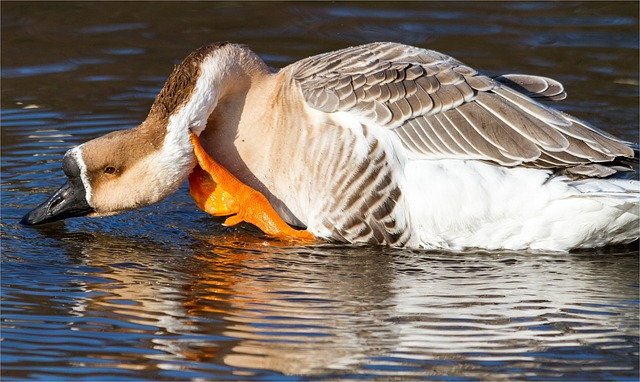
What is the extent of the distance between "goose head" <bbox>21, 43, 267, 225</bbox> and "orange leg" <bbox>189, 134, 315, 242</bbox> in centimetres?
20

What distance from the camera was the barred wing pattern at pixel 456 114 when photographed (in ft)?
26.7

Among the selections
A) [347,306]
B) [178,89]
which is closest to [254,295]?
[347,306]

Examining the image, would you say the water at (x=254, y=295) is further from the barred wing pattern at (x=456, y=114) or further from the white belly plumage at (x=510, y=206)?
the barred wing pattern at (x=456, y=114)

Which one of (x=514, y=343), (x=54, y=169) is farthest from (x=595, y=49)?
(x=514, y=343)

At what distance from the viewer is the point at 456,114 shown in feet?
27.4

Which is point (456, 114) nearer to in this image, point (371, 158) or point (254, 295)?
point (371, 158)

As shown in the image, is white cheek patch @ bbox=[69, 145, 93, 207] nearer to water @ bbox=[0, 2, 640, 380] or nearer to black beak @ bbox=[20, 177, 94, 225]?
black beak @ bbox=[20, 177, 94, 225]

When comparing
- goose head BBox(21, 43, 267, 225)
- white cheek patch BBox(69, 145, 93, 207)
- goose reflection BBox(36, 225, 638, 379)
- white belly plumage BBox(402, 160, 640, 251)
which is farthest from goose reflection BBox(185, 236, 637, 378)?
white cheek patch BBox(69, 145, 93, 207)

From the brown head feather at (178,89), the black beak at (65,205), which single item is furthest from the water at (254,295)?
the brown head feather at (178,89)

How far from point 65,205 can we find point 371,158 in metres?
2.36

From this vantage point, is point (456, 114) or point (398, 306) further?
point (456, 114)

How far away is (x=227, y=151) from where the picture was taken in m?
8.89

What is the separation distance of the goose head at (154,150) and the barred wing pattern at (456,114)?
2.07ft

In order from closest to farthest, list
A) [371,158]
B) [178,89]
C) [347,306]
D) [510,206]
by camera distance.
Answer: [347,306]
[510,206]
[371,158]
[178,89]
